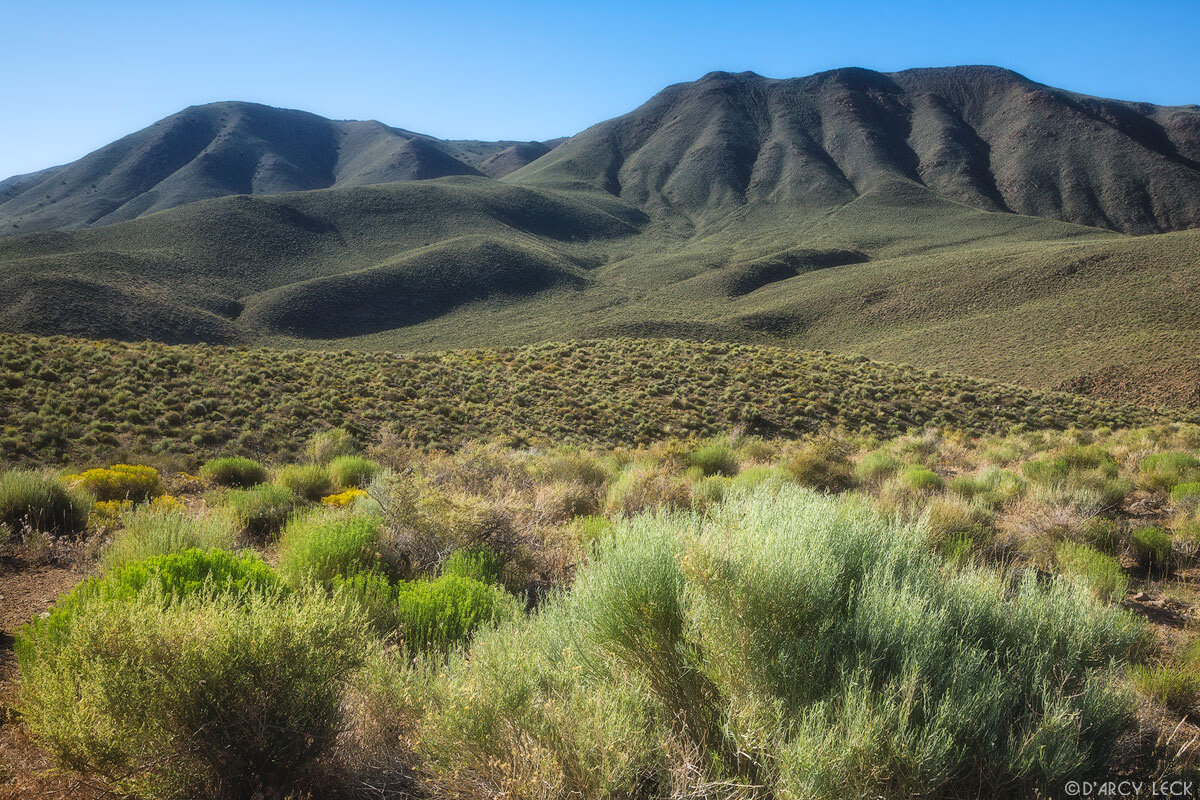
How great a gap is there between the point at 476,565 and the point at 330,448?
976 centimetres

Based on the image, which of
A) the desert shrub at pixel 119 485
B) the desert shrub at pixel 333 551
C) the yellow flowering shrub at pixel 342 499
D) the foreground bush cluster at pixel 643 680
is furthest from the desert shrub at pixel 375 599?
the desert shrub at pixel 119 485

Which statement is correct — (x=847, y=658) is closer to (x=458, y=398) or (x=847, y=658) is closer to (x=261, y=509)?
(x=261, y=509)

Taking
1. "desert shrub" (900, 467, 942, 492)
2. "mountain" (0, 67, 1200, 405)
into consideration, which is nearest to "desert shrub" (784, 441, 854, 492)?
"desert shrub" (900, 467, 942, 492)

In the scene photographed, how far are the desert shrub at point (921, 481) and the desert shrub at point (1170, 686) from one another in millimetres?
4602

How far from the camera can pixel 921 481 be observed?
27.2 ft

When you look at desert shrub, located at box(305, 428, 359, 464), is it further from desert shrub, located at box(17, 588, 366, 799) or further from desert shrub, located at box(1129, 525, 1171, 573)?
desert shrub, located at box(1129, 525, 1171, 573)

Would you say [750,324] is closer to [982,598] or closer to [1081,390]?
[1081,390]

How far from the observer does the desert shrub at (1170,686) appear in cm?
325

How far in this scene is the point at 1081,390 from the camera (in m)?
36.8

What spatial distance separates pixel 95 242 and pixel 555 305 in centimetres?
5683

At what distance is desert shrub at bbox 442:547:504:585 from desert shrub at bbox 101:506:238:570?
1.73m

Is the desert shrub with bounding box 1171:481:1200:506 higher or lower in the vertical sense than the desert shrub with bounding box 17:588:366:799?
lower

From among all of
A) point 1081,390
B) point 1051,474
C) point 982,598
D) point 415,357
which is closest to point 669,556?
point 982,598

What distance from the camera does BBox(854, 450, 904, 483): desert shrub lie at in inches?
365
